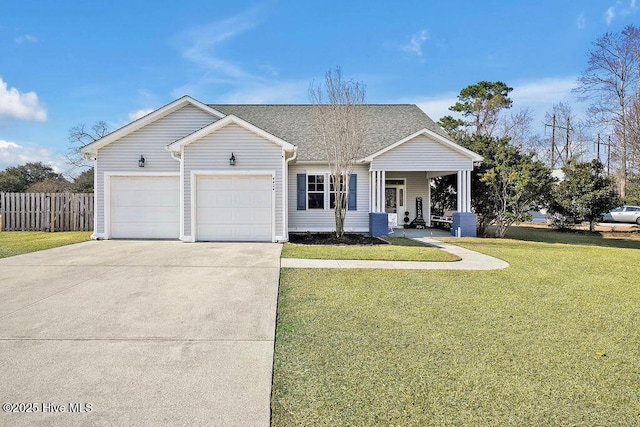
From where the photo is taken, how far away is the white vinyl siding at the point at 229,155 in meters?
11.9

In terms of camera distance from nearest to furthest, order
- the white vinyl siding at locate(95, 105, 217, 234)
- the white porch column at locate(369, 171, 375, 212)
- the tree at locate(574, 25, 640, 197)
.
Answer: the white vinyl siding at locate(95, 105, 217, 234), the white porch column at locate(369, 171, 375, 212), the tree at locate(574, 25, 640, 197)

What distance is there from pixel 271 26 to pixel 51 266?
12.4 m

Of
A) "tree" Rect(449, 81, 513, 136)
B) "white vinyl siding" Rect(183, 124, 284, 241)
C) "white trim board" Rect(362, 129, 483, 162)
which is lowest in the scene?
"white vinyl siding" Rect(183, 124, 284, 241)

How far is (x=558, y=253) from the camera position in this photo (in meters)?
10.5

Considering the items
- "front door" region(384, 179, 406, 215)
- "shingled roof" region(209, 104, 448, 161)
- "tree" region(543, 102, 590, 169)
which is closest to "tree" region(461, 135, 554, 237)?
"shingled roof" region(209, 104, 448, 161)

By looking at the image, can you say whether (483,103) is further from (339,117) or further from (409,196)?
(339,117)

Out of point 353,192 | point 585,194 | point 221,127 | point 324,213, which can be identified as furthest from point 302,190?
point 585,194

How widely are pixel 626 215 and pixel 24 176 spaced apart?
5323 centimetres

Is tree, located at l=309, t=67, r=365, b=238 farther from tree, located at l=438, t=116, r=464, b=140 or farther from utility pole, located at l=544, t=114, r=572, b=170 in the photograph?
utility pole, located at l=544, t=114, r=572, b=170

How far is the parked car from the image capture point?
25906mm

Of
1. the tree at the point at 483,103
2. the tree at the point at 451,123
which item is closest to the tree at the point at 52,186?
the tree at the point at 451,123

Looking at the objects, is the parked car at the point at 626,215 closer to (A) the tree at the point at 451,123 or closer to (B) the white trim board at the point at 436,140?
(A) the tree at the point at 451,123

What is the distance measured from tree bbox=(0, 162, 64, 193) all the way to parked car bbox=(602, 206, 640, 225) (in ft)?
165

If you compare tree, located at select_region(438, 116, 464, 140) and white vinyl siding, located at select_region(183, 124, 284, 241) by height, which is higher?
tree, located at select_region(438, 116, 464, 140)
